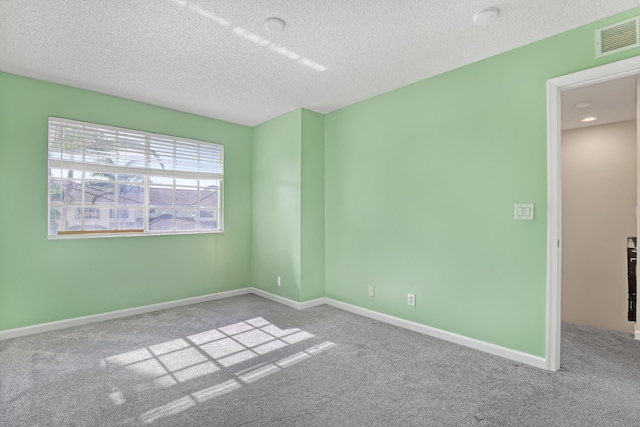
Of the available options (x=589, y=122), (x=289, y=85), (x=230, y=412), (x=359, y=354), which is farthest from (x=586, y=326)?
(x=289, y=85)

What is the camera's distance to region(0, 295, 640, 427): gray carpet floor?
185 cm

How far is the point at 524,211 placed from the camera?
2.51m

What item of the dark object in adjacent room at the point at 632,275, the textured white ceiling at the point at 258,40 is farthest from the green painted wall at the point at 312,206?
the dark object in adjacent room at the point at 632,275

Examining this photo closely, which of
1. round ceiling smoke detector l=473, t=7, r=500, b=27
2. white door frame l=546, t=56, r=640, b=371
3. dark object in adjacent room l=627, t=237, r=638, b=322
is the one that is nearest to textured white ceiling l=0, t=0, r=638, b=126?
round ceiling smoke detector l=473, t=7, r=500, b=27

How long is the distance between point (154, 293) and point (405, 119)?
3647 mm

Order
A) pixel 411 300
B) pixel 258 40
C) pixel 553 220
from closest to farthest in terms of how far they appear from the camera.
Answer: pixel 553 220 → pixel 258 40 → pixel 411 300

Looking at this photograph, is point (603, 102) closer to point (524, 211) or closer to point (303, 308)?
point (524, 211)

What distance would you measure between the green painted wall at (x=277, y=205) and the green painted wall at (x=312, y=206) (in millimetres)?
79

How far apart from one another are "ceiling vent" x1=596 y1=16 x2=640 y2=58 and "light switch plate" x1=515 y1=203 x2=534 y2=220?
1.13 meters

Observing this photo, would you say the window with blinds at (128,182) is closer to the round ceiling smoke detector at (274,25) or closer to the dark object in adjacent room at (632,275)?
the round ceiling smoke detector at (274,25)

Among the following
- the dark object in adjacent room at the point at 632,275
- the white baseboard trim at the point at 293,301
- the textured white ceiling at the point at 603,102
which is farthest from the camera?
the white baseboard trim at the point at 293,301

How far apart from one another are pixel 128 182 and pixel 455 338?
13.1 feet

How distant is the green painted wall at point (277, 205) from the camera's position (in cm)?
410

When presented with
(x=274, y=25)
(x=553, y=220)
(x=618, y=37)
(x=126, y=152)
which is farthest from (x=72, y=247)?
(x=618, y=37)
